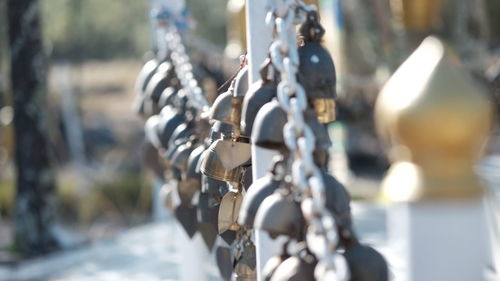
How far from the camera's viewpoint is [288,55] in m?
1.95

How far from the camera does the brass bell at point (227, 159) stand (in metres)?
2.71

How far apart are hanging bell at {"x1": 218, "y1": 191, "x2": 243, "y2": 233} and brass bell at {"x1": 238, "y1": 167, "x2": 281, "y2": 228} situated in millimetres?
678

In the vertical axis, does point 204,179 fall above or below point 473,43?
below

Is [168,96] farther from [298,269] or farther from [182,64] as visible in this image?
[298,269]

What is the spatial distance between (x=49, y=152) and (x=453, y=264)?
22.3 feet

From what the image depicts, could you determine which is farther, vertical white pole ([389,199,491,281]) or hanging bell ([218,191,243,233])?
hanging bell ([218,191,243,233])

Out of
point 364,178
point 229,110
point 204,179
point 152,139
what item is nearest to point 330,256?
point 229,110

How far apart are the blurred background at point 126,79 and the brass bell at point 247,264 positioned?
2300 mm

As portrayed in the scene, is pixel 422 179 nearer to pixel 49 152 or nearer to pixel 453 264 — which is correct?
pixel 453 264

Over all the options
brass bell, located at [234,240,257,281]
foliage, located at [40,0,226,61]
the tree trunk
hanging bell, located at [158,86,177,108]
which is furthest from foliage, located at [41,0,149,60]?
brass bell, located at [234,240,257,281]

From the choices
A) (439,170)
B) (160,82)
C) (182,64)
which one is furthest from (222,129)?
(439,170)

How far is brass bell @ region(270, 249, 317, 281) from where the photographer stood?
1.86 m

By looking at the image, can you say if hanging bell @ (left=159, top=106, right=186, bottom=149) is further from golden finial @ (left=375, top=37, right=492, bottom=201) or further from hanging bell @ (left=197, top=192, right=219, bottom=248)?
golden finial @ (left=375, top=37, right=492, bottom=201)

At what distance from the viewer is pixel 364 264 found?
184cm
